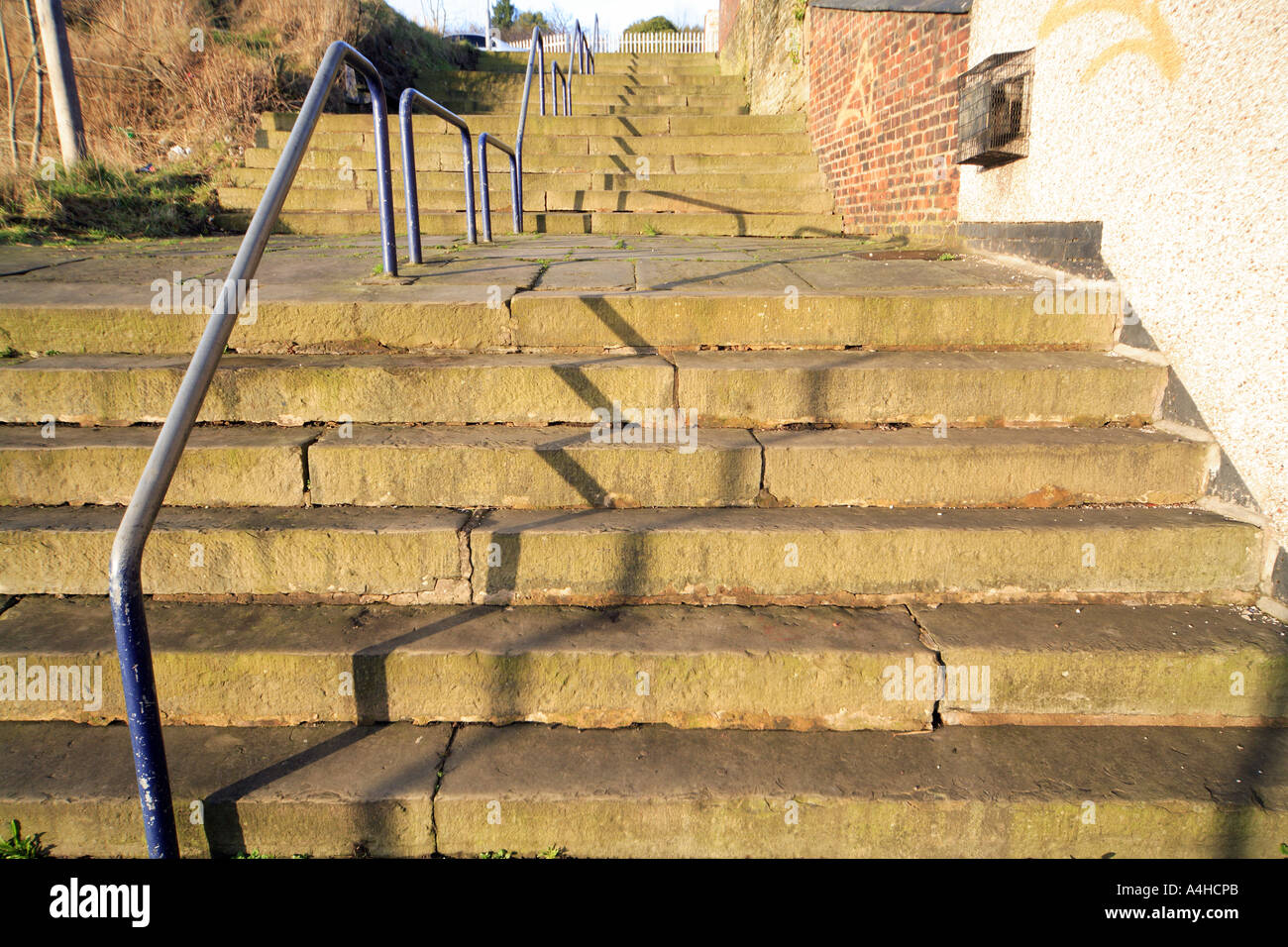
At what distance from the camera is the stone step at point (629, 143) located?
7.32 m

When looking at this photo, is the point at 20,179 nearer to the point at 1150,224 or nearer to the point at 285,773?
the point at 285,773

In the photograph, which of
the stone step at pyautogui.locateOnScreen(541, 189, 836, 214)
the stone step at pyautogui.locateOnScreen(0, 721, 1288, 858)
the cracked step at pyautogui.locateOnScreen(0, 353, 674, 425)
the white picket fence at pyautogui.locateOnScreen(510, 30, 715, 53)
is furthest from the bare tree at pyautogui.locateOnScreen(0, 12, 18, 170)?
the white picket fence at pyautogui.locateOnScreen(510, 30, 715, 53)

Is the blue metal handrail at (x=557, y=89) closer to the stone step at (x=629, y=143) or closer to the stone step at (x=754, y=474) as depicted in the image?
the stone step at (x=629, y=143)

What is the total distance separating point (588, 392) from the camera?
269 centimetres

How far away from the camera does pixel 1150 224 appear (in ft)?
8.88

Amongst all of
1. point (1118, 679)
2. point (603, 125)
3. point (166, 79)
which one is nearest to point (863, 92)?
point (603, 125)

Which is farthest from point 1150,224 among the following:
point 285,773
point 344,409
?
point 285,773

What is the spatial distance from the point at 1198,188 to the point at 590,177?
18.0ft

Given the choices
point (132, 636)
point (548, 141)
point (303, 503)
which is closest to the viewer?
point (132, 636)

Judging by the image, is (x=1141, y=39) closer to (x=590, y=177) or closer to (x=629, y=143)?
(x=590, y=177)

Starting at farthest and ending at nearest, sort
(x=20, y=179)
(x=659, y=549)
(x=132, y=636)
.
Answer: (x=20, y=179), (x=659, y=549), (x=132, y=636)

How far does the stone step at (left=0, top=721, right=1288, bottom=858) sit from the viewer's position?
177 cm

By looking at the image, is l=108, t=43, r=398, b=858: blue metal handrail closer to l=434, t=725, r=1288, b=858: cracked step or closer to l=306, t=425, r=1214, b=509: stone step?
l=434, t=725, r=1288, b=858: cracked step

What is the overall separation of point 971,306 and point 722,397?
1153 millimetres
